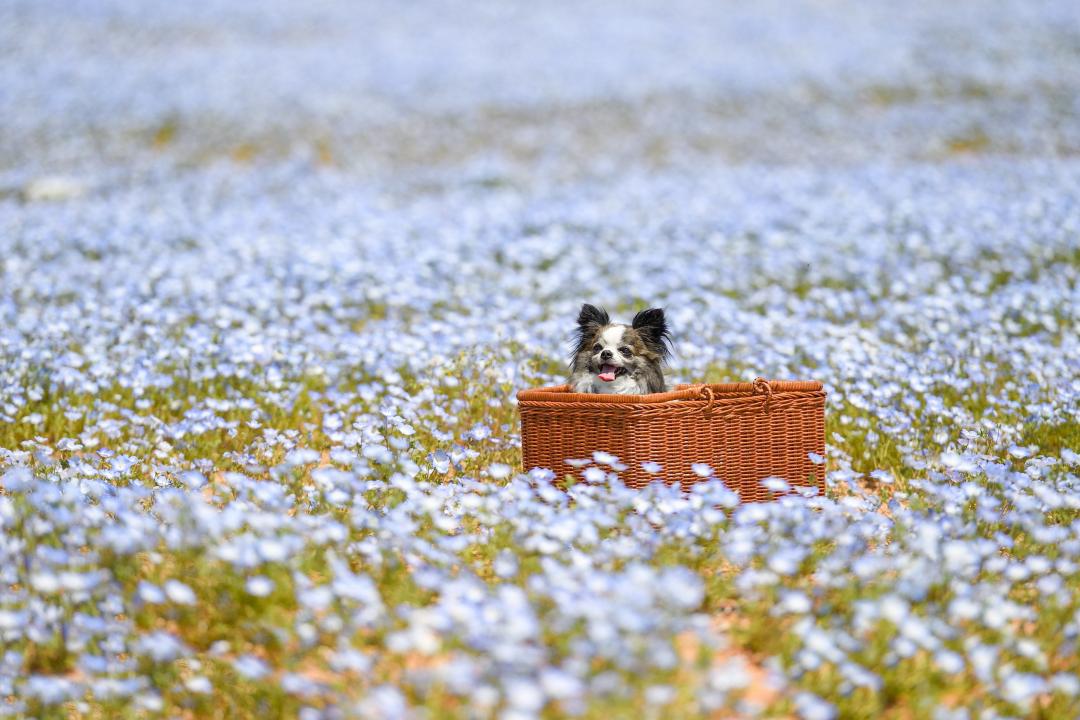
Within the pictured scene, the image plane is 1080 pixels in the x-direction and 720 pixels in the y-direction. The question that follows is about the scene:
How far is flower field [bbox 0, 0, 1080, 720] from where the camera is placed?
10.1ft

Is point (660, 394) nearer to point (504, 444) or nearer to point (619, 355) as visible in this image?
point (619, 355)

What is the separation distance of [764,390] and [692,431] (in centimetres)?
44

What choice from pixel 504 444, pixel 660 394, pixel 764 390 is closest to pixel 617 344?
pixel 660 394

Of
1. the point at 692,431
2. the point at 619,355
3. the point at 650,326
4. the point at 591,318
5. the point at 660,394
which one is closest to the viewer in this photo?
the point at 660,394

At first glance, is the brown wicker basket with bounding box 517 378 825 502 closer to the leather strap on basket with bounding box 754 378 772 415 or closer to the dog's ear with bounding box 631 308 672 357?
the leather strap on basket with bounding box 754 378 772 415

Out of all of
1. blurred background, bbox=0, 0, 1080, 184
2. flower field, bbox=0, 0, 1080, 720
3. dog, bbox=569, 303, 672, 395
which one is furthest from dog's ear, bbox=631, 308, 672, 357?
blurred background, bbox=0, 0, 1080, 184

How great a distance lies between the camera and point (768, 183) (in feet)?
54.4

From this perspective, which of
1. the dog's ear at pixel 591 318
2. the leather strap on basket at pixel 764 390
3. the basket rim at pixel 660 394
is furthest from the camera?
the dog's ear at pixel 591 318

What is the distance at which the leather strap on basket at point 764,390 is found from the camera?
4.88 m

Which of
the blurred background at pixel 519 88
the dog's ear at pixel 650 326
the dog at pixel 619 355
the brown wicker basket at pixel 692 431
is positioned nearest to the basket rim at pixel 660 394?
the brown wicker basket at pixel 692 431

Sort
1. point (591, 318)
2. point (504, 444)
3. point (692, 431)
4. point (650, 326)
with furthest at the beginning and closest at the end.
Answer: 1. point (504, 444)
2. point (591, 318)
3. point (650, 326)
4. point (692, 431)

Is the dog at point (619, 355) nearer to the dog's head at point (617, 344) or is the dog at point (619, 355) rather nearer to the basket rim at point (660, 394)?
the dog's head at point (617, 344)

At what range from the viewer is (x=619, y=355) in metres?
4.99

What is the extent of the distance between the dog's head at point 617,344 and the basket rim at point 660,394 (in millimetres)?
215
